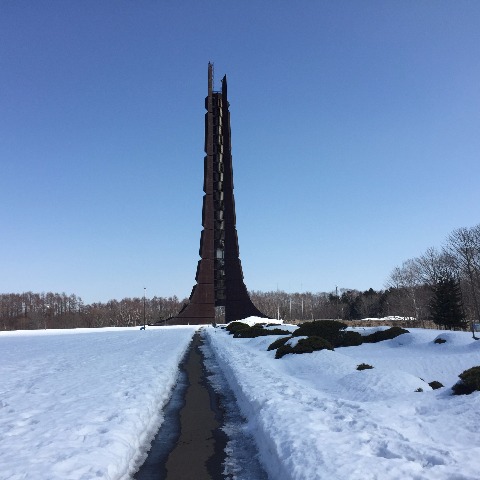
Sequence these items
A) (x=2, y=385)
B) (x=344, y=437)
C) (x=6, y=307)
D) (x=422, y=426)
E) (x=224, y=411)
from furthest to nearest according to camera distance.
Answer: (x=6, y=307), (x=2, y=385), (x=224, y=411), (x=422, y=426), (x=344, y=437)

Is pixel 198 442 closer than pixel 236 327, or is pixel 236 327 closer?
pixel 198 442

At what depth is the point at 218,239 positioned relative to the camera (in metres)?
72.6

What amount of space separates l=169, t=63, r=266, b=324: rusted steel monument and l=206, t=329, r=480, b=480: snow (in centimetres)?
5314

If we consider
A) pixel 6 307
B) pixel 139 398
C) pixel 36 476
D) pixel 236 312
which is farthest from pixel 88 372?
pixel 6 307

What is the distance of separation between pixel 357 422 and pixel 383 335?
53.8 ft

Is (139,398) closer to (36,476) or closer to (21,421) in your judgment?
(21,421)

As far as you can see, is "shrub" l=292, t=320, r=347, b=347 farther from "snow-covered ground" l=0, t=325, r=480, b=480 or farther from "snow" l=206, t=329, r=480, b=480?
"snow" l=206, t=329, r=480, b=480

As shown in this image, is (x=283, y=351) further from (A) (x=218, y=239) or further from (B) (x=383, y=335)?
(A) (x=218, y=239)

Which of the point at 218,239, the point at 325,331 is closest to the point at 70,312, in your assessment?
the point at 218,239

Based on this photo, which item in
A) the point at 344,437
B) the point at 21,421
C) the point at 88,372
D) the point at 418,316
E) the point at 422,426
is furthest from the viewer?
the point at 418,316

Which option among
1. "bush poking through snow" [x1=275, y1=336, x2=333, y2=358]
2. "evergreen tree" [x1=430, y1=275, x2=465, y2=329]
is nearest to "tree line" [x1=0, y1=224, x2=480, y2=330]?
"evergreen tree" [x1=430, y1=275, x2=465, y2=329]

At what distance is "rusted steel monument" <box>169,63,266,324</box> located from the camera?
2611 inches

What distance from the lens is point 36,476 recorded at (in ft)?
15.8

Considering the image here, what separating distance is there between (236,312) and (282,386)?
55695 millimetres
